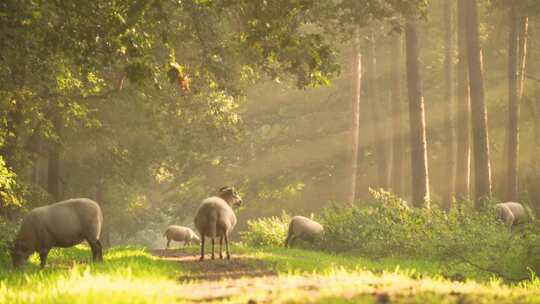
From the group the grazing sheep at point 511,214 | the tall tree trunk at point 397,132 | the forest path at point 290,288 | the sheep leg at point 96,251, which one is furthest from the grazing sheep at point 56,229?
the tall tree trunk at point 397,132

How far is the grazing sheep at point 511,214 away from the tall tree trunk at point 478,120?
109cm

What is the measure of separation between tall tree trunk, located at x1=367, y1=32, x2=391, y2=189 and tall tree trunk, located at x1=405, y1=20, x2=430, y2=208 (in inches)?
522

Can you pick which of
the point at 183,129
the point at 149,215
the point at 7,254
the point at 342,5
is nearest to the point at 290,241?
the point at 342,5

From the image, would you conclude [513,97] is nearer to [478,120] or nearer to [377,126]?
[478,120]

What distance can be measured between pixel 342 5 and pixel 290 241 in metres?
8.87

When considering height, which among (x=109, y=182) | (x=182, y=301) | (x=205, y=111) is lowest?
(x=182, y=301)

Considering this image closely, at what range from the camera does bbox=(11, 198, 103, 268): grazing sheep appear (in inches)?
592

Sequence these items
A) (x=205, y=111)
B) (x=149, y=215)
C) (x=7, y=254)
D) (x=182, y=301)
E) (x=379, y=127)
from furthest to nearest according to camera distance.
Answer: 1. (x=149, y=215)
2. (x=379, y=127)
3. (x=205, y=111)
4. (x=7, y=254)
5. (x=182, y=301)

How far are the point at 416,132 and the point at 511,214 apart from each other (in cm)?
510

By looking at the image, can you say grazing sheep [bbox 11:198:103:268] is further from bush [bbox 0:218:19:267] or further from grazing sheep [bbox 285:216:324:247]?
grazing sheep [bbox 285:216:324:247]

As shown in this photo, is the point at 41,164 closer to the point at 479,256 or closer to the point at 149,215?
the point at 149,215

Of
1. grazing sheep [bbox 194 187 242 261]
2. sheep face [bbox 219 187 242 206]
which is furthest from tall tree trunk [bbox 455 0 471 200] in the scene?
grazing sheep [bbox 194 187 242 261]

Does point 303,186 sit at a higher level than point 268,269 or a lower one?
higher

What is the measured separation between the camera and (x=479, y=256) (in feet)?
55.4
